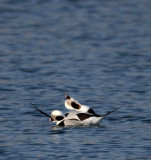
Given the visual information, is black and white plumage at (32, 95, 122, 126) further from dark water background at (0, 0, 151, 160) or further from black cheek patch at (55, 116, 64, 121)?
dark water background at (0, 0, 151, 160)

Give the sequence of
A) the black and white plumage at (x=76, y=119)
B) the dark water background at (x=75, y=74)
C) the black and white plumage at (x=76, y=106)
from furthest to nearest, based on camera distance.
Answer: the black and white plumage at (x=76, y=106) → the black and white plumage at (x=76, y=119) → the dark water background at (x=75, y=74)

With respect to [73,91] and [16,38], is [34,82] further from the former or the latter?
[16,38]

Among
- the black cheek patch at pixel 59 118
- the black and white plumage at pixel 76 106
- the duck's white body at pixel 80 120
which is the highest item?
the black and white plumage at pixel 76 106

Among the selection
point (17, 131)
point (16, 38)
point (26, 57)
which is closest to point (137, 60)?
point (26, 57)

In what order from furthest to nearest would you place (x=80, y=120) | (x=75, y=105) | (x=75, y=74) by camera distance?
(x=75, y=74) → (x=75, y=105) → (x=80, y=120)

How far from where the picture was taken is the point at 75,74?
24.1 m

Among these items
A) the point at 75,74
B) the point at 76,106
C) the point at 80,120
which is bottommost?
the point at 80,120

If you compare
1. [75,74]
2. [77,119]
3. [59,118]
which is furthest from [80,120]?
[75,74]

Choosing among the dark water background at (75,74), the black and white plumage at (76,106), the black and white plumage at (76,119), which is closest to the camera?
the dark water background at (75,74)

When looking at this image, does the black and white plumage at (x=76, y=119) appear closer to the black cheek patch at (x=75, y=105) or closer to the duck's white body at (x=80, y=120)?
the duck's white body at (x=80, y=120)

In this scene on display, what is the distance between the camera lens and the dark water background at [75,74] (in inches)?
605

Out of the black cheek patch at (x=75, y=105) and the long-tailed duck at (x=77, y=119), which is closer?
the long-tailed duck at (x=77, y=119)

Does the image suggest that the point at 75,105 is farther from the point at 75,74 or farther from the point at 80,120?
the point at 75,74

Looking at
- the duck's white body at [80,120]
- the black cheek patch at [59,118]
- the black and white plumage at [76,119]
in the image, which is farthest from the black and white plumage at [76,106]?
the black cheek patch at [59,118]
